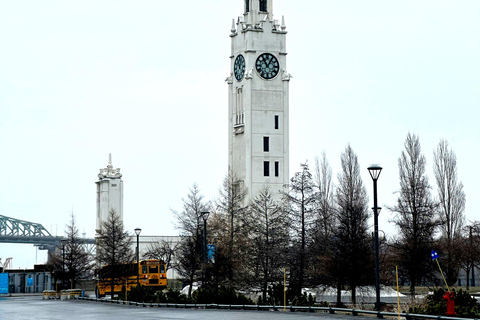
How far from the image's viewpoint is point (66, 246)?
81.8 meters

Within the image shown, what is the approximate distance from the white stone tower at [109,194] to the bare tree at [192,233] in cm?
4045

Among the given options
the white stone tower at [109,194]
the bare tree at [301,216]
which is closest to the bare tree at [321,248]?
the bare tree at [301,216]

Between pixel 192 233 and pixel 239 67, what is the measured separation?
36.9 metres

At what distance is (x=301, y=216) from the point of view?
5091 centimetres

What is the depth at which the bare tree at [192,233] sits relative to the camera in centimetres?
5516

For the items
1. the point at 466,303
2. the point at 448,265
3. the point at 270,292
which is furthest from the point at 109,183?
the point at 466,303

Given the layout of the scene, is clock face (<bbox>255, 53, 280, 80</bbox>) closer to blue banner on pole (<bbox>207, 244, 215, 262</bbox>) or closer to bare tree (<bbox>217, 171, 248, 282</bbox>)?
bare tree (<bbox>217, 171, 248, 282</bbox>)

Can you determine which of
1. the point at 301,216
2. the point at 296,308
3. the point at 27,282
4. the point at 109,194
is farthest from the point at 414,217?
the point at 27,282

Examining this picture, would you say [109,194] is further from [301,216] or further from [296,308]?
[296,308]

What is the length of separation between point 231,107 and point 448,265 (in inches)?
1492

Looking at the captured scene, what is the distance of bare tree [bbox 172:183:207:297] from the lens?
2172 inches

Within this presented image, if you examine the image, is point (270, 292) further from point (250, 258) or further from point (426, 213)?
point (426, 213)

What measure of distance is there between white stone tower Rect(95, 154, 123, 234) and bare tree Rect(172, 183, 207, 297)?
4045 cm

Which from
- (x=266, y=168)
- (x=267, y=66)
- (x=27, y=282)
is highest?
(x=267, y=66)
